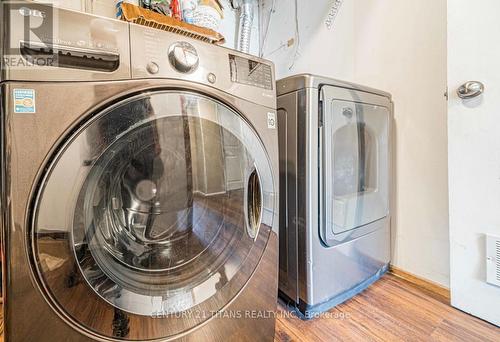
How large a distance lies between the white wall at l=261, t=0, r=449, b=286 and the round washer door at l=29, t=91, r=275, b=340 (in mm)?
838

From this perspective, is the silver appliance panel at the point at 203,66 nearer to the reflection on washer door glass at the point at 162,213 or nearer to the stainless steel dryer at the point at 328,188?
the reflection on washer door glass at the point at 162,213

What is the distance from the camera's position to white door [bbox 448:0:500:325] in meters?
0.81

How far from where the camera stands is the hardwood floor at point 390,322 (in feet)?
2.65

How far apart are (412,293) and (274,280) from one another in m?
0.74

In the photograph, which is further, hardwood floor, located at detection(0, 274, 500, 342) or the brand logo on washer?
hardwood floor, located at detection(0, 274, 500, 342)

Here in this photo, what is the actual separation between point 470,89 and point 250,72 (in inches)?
31.1

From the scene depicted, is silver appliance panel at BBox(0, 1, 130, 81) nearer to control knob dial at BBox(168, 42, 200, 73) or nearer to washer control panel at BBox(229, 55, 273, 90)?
control knob dial at BBox(168, 42, 200, 73)

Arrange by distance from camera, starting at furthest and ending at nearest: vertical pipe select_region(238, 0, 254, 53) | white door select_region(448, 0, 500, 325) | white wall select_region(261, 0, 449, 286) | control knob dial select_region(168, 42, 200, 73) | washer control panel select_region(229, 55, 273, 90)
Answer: vertical pipe select_region(238, 0, 254, 53), white wall select_region(261, 0, 449, 286), white door select_region(448, 0, 500, 325), washer control panel select_region(229, 55, 273, 90), control knob dial select_region(168, 42, 200, 73)

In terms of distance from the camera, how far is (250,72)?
2.26 feet

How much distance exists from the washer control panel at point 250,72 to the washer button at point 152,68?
0.20m

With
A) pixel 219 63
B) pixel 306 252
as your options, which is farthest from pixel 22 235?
pixel 306 252

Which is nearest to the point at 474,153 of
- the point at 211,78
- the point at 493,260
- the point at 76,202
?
the point at 493,260

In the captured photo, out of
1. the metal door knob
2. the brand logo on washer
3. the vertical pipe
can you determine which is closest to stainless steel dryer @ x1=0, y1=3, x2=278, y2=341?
the brand logo on washer

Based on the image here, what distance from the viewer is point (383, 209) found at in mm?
1135
